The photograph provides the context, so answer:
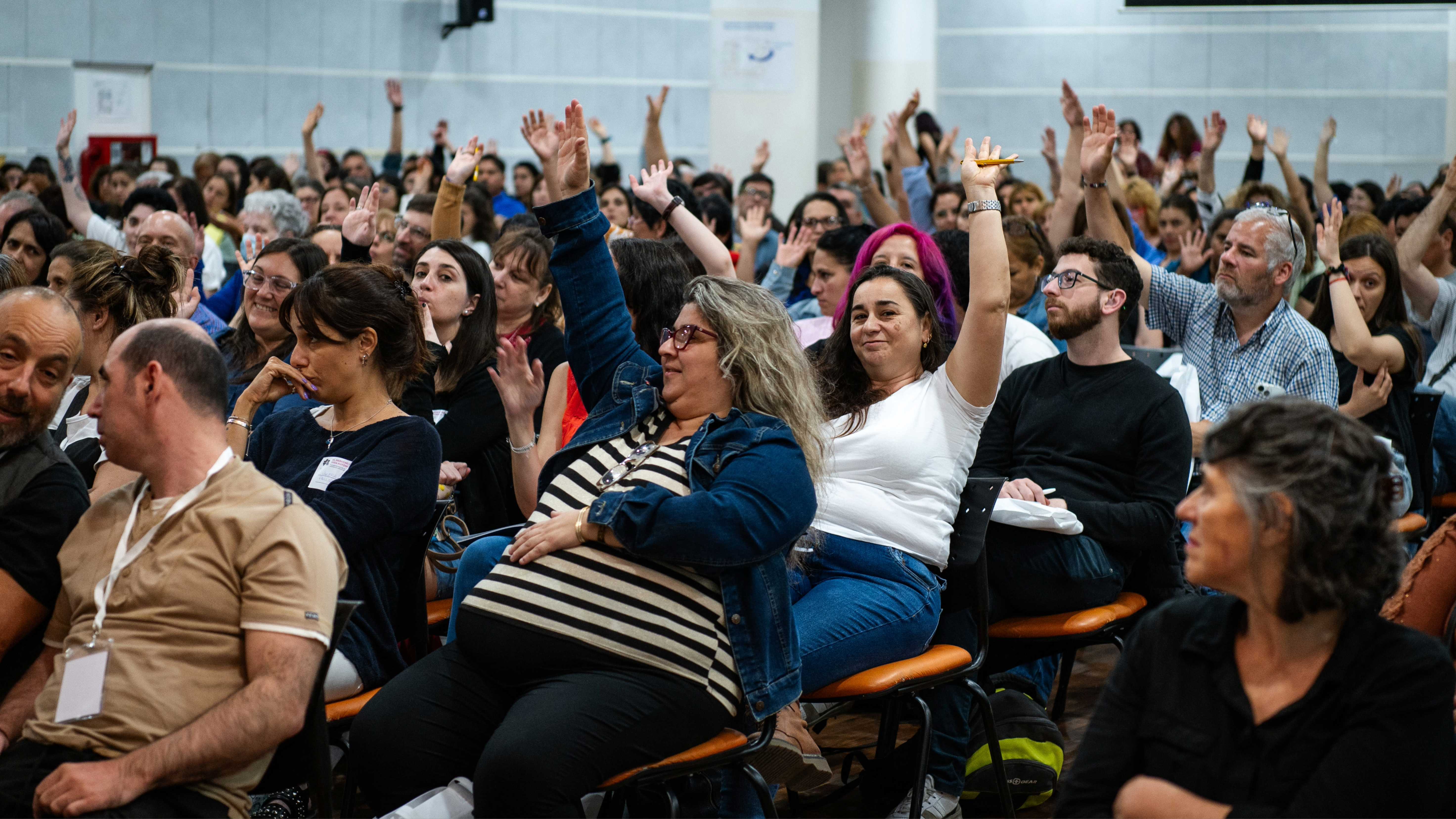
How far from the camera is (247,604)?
5.84ft

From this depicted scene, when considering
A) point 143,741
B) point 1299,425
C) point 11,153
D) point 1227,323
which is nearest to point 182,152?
point 11,153

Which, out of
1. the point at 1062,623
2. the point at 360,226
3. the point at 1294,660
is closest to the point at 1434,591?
the point at 1062,623

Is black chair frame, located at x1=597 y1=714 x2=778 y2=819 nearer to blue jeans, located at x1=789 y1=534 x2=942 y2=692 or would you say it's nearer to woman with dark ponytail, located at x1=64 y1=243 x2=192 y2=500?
blue jeans, located at x1=789 y1=534 x2=942 y2=692

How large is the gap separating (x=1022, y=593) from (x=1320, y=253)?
2116mm

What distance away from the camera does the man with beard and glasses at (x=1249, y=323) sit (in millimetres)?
3770

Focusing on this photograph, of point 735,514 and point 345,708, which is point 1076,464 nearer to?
point 735,514

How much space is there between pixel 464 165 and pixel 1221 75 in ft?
34.6

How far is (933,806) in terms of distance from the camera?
2746mm

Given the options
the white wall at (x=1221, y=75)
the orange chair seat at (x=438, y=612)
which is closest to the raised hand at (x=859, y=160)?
the orange chair seat at (x=438, y=612)

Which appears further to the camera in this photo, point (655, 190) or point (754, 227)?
point (754, 227)

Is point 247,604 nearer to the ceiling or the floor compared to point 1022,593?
nearer to the ceiling

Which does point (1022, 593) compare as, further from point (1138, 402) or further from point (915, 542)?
point (1138, 402)

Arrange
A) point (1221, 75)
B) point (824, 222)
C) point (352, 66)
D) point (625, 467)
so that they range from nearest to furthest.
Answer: point (625, 467) → point (824, 222) → point (352, 66) → point (1221, 75)

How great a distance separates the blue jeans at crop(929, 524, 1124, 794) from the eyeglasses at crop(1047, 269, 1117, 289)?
71 cm
